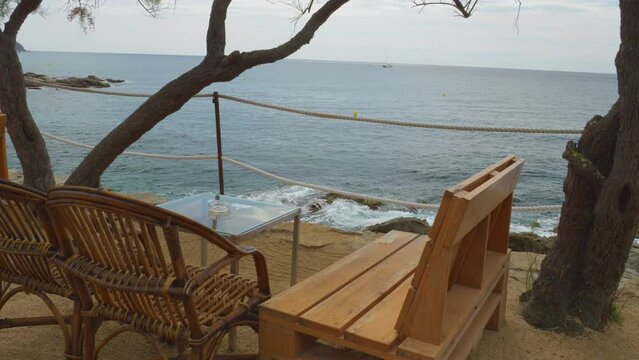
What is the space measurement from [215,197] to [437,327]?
168cm

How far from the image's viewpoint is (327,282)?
246 centimetres

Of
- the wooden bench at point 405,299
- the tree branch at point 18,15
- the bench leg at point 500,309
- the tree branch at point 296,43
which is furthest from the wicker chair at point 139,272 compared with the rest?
the tree branch at point 18,15

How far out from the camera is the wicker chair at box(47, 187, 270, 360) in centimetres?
182

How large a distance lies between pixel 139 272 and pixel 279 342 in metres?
0.57

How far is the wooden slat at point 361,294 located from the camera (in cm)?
206

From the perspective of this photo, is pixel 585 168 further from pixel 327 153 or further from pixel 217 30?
pixel 327 153

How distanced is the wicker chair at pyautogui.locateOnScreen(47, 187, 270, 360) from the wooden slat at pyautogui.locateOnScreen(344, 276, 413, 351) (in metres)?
0.44

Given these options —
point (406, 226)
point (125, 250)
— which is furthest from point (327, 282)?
point (406, 226)

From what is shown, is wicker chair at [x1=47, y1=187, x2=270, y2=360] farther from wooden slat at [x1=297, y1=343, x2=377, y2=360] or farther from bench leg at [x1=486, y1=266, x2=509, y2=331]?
bench leg at [x1=486, y1=266, x2=509, y2=331]

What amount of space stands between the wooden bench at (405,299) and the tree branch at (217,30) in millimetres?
2114

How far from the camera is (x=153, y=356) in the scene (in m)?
2.83

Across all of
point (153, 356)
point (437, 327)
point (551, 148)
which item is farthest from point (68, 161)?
point (551, 148)

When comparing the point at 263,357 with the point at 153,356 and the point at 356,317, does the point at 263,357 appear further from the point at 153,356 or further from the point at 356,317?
the point at 153,356

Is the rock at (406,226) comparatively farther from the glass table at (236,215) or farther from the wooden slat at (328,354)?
the wooden slat at (328,354)
